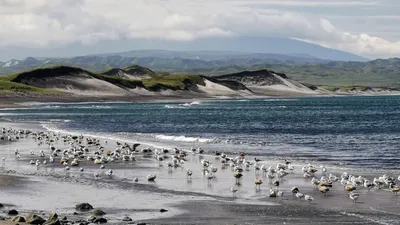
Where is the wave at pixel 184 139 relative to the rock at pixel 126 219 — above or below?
below

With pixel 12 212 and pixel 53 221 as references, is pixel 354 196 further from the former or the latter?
pixel 12 212

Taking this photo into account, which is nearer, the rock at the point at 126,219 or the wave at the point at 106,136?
the rock at the point at 126,219

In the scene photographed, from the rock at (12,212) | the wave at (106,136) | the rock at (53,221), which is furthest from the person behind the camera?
the wave at (106,136)

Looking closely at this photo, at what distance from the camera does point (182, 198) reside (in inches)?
1051

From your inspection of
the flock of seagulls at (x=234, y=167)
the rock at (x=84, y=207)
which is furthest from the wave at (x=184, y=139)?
the rock at (x=84, y=207)

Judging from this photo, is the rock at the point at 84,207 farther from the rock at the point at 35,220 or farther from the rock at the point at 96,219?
the rock at the point at 35,220

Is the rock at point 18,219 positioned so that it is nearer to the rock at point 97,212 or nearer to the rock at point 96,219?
→ the rock at point 96,219

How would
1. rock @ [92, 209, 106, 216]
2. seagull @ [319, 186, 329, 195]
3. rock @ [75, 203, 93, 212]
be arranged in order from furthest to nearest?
1. seagull @ [319, 186, 329, 195]
2. rock @ [75, 203, 93, 212]
3. rock @ [92, 209, 106, 216]

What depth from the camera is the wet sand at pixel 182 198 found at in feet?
74.6

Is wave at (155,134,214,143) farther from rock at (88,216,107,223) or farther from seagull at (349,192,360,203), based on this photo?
rock at (88,216,107,223)

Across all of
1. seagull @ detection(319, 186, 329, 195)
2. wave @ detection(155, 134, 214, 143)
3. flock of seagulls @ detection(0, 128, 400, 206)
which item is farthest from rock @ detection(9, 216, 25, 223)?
wave @ detection(155, 134, 214, 143)

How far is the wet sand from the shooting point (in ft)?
74.6

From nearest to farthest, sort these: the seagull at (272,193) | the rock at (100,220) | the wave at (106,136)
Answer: the rock at (100,220) < the seagull at (272,193) < the wave at (106,136)

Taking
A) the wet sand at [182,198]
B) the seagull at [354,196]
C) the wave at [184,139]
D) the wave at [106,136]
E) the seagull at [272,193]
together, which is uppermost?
the seagull at [354,196]
